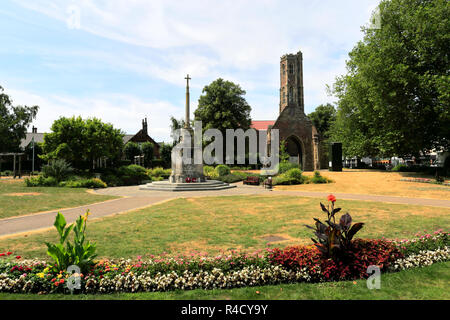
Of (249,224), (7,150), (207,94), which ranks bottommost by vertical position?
(249,224)

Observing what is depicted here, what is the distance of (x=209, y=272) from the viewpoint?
14.7 feet

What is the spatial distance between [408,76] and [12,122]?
52.1 metres

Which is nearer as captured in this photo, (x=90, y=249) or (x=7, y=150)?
(x=90, y=249)

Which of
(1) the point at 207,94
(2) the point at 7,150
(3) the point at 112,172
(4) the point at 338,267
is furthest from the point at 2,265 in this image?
(2) the point at 7,150

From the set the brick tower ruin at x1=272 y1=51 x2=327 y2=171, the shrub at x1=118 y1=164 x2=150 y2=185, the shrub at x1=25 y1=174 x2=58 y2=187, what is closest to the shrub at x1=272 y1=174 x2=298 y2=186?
the shrub at x1=118 y1=164 x2=150 y2=185

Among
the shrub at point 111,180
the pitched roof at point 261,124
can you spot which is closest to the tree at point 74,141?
the shrub at point 111,180

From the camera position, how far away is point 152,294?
13.2 ft

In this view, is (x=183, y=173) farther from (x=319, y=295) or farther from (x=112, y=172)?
(x=319, y=295)

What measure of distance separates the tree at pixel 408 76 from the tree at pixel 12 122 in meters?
48.7

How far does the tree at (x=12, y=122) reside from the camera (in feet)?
130

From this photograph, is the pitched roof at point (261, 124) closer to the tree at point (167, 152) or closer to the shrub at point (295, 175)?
the tree at point (167, 152)

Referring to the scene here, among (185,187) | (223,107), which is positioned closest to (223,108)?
(223,107)

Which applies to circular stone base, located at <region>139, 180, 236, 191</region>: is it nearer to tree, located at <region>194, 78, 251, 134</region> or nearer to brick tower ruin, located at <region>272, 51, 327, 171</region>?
tree, located at <region>194, 78, 251, 134</region>

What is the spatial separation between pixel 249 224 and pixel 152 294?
498 cm
